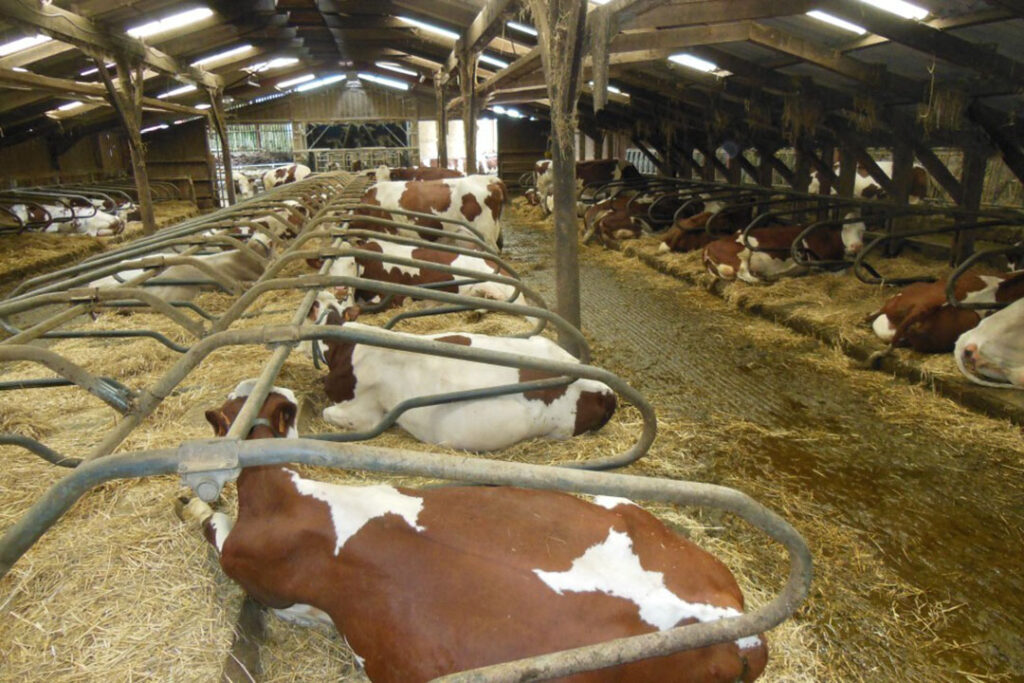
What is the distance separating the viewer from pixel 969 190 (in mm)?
7371

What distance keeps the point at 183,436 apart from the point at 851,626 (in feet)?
10.9

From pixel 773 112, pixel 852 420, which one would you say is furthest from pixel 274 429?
pixel 773 112

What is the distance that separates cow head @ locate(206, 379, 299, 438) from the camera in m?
2.24

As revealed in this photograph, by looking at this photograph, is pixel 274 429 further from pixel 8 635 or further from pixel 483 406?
pixel 483 406

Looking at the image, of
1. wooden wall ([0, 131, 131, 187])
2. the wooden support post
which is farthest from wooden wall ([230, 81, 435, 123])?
the wooden support post

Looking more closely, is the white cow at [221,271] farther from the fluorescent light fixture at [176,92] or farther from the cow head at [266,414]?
the fluorescent light fixture at [176,92]

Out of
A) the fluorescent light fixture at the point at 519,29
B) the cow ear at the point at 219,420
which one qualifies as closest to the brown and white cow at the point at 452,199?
the fluorescent light fixture at the point at 519,29

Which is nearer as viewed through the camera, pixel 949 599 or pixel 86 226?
pixel 949 599

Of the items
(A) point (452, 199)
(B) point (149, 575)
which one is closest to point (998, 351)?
(B) point (149, 575)

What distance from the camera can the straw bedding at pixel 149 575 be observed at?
203 centimetres

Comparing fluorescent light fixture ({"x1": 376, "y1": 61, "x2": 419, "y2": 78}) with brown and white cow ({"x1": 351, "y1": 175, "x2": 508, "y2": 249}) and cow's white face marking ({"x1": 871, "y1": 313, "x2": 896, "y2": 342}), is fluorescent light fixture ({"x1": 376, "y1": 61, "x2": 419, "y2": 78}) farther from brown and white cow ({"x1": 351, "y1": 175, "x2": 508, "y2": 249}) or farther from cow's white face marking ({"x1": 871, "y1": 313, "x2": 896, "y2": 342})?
cow's white face marking ({"x1": 871, "y1": 313, "x2": 896, "y2": 342})

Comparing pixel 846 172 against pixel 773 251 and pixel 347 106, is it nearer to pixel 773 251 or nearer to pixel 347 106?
pixel 773 251

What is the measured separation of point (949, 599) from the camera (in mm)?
2592

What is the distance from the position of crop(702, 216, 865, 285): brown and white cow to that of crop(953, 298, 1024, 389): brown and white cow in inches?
127
